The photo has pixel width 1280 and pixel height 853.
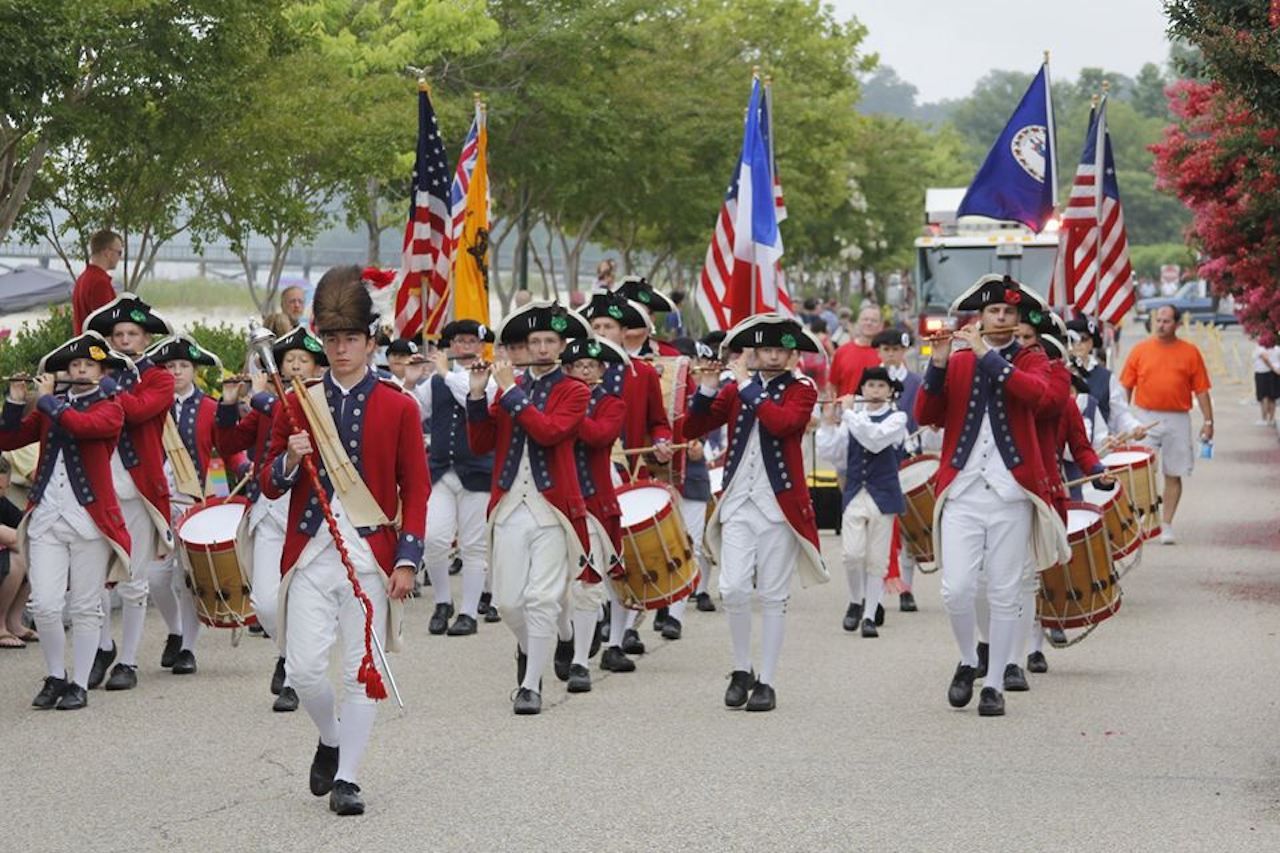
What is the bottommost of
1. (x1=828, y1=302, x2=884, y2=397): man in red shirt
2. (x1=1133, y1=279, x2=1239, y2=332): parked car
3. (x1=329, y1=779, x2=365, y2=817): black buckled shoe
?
(x1=1133, y1=279, x2=1239, y2=332): parked car

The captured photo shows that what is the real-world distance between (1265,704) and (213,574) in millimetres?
5203

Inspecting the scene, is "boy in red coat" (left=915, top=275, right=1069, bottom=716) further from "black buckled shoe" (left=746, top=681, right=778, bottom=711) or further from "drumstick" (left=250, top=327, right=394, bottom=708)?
"drumstick" (left=250, top=327, right=394, bottom=708)

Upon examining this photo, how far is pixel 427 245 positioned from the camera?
15555mm

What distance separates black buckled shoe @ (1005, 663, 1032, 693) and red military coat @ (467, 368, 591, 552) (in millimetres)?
2215

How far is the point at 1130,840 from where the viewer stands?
787cm

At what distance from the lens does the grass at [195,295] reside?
55.9 metres

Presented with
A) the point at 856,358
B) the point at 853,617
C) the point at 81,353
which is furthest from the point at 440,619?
the point at 856,358

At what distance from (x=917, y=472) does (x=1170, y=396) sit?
5.56 m

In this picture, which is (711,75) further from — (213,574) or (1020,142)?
(213,574)

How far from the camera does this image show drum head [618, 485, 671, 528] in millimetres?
11992

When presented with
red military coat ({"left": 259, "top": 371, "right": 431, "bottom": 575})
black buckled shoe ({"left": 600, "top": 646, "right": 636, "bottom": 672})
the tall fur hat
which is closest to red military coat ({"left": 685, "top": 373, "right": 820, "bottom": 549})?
black buckled shoe ({"left": 600, "top": 646, "right": 636, "bottom": 672})

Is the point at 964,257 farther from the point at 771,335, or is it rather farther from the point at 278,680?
the point at 278,680

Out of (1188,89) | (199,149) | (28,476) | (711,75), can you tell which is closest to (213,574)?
(28,476)

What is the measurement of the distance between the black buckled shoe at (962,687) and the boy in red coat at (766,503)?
2.69 ft
